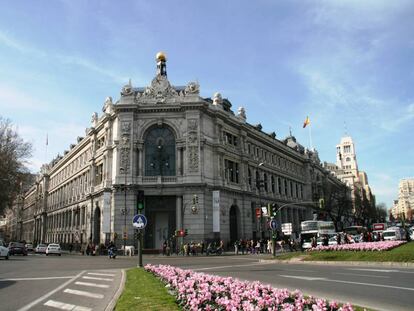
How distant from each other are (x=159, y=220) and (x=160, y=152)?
8.24 m

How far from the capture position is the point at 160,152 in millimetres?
48500

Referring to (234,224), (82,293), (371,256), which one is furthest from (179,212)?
(82,293)

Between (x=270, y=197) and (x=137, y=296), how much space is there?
185ft

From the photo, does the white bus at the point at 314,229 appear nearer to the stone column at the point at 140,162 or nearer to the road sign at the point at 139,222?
the stone column at the point at 140,162

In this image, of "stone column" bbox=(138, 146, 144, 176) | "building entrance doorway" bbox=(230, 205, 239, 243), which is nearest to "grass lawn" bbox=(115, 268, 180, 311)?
"stone column" bbox=(138, 146, 144, 176)

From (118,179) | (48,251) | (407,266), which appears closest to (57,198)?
(48,251)

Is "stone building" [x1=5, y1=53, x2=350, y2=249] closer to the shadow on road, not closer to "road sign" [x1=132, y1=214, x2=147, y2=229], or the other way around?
"road sign" [x1=132, y1=214, x2=147, y2=229]

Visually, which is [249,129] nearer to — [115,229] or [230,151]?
[230,151]

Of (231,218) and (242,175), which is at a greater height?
(242,175)

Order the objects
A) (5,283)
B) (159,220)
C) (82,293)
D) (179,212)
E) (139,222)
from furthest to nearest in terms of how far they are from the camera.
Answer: (159,220), (179,212), (139,222), (5,283), (82,293)

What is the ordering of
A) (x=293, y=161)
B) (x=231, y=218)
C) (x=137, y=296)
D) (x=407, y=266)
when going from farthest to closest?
(x=293, y=161)
(x=231, y=218)
(x=407, y=266)
(x=137, y=296)

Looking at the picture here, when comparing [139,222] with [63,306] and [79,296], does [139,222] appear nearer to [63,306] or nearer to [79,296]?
[79,296]

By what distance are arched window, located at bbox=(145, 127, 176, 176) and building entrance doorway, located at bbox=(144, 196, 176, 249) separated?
325cm

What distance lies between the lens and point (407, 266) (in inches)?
808
